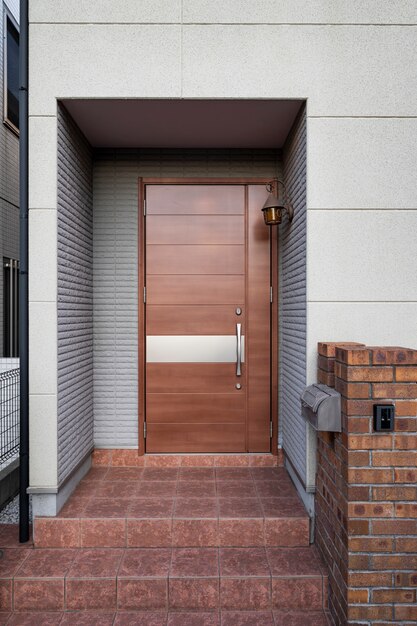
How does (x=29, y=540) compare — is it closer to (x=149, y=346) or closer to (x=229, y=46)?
(x=149, y=346)

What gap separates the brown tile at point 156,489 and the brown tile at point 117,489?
37 mm

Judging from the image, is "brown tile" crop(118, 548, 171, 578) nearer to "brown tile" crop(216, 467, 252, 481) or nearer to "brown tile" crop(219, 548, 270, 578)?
"brown tile" crop(219, 548, 270, 578)

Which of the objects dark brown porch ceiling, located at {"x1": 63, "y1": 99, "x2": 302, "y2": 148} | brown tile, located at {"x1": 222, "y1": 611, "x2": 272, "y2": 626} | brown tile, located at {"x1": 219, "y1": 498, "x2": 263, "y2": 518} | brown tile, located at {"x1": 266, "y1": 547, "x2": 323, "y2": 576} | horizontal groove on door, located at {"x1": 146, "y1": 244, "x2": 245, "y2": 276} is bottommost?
brown tile, located at {"x1": 222, "y1": 611, "x2": 272, "y2": 626}

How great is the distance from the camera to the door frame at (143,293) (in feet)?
10.9

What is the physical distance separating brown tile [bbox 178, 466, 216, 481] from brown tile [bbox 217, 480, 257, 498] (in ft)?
0.47

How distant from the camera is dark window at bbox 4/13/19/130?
546 cm

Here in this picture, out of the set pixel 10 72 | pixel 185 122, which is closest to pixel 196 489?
pixel 185 122

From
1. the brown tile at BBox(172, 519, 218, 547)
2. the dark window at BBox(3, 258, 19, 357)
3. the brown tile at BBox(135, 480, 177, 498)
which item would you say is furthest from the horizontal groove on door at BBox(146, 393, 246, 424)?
the dark window at BBox(3, 258, 19, 357)

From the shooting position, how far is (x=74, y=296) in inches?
114

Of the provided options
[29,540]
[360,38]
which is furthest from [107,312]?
[360,38]

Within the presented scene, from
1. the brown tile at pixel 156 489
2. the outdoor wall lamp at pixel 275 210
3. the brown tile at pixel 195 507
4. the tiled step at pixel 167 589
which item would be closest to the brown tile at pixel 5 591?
the tiled step at pixel 167 589

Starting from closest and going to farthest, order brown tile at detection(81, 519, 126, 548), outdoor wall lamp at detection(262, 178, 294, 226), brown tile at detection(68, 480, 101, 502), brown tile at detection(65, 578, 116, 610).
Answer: brown tile at detection(65, 578, 116, 610) < brown tile at detection(81, 519, 126, 548) < brown tile at detection(68, 480, 101, 502) < outdoor wall lamp at detection(262, 178, 294, 226)

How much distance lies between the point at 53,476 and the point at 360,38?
11.1 feet

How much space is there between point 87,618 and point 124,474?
3.55 ft
